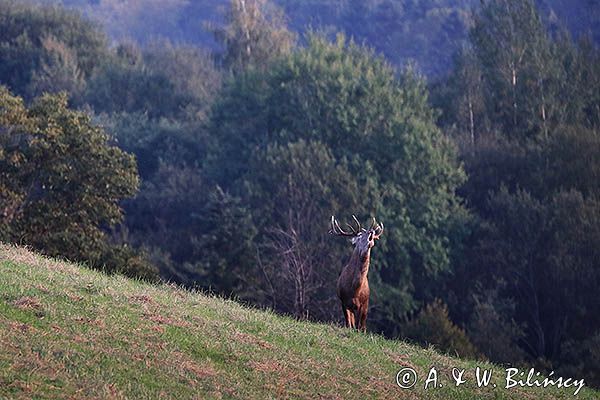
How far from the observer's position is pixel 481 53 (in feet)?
203

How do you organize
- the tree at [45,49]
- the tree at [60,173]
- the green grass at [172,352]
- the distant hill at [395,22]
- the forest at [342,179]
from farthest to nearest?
1. the distant hill at [395,22]
2. the tree at [45,49]
3. the forest at [342,179]
4. the tree at [60,173]
5. the green grass at [172,352]

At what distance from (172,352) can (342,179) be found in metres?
34.7

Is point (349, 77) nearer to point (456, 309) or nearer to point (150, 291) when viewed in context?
point (456, 309)

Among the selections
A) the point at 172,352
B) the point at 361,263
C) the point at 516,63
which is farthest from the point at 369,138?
→ the point at 172,352

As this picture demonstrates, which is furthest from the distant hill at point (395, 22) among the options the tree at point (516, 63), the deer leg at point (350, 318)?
the deer leg at point (350, 318)

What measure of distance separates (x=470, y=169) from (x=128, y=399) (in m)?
44.5

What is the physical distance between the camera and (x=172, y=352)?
14.9 meters

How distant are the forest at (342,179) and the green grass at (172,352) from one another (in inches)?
530

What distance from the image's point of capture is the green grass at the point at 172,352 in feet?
43.7

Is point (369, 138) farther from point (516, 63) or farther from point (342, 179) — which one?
point (516, 63)

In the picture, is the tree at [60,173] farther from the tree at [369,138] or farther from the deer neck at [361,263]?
the deer neck at [361,263]

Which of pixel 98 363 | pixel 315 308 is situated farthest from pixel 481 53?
pixel 98 363

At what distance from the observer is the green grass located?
524 inches

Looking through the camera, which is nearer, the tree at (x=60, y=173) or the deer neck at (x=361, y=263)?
the deer neck at (x=361, y=263)
